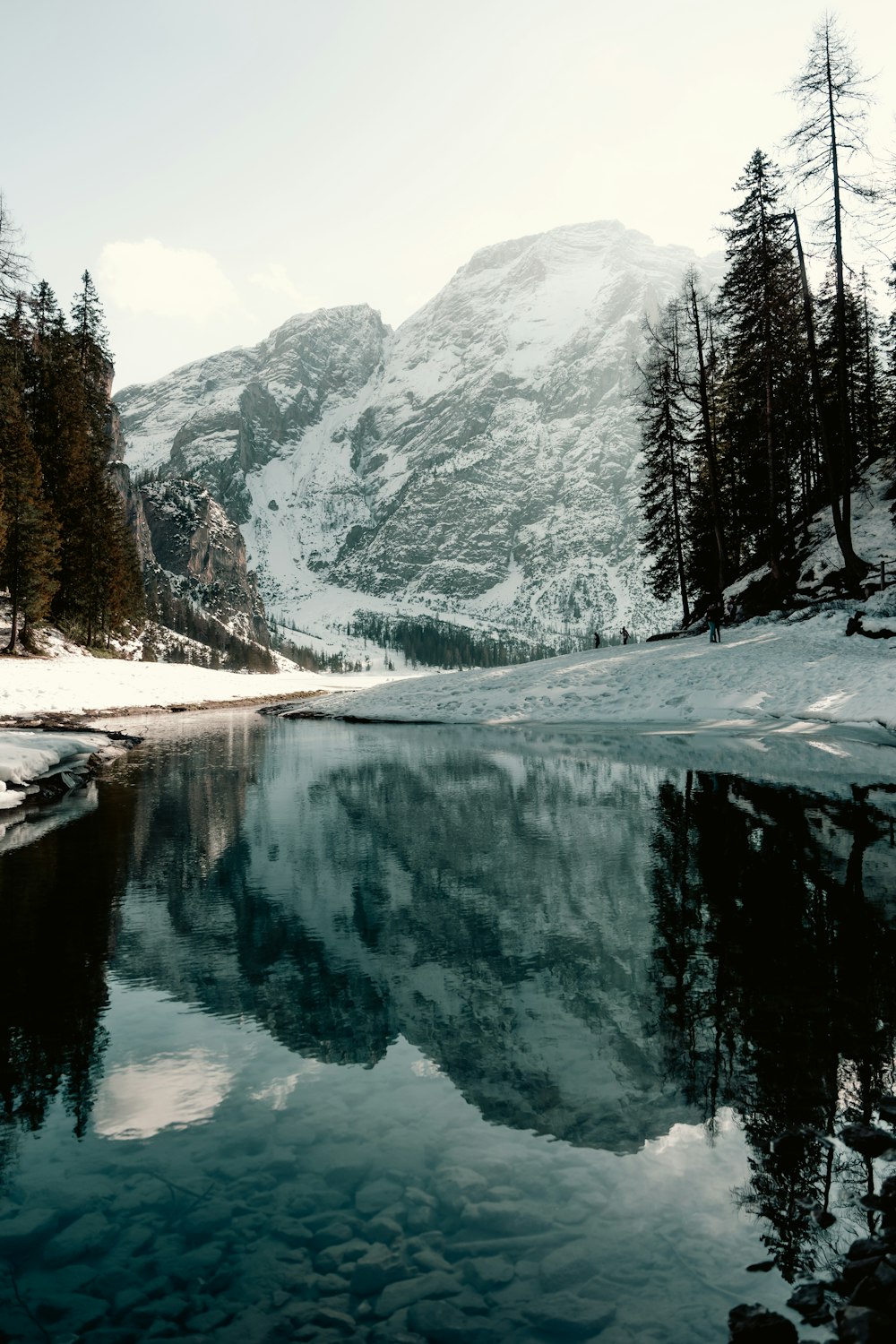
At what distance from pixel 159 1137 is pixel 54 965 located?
2740 millimetres

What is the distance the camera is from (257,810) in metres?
12.8

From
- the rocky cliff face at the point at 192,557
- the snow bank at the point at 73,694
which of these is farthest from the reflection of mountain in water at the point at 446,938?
the rocky cliff face at the point at 192,557

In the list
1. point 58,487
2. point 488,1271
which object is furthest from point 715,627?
point 58,487

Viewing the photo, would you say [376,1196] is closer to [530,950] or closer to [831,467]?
[530,950]

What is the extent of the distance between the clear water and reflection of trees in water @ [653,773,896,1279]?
2 centimetres

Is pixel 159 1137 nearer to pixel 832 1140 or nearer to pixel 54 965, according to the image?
pixel 54 965

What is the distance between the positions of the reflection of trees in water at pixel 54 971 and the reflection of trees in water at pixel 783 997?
132 inches

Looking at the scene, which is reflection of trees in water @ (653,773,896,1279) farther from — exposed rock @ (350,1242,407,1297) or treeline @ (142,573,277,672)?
treeline @ (142,573,277,672)

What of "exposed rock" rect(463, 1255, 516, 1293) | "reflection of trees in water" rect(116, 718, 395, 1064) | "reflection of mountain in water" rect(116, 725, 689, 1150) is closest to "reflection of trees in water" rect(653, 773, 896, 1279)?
"reflection of mountain in water" rect(116, 725, 689, 1150)

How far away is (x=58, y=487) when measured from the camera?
49.6m

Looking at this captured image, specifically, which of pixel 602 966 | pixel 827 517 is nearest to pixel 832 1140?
pixel 602 966

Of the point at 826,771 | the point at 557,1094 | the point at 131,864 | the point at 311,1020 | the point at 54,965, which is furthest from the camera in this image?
the point at 826,771

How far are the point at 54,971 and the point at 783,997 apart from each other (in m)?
5.31

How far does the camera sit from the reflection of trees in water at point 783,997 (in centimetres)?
355
